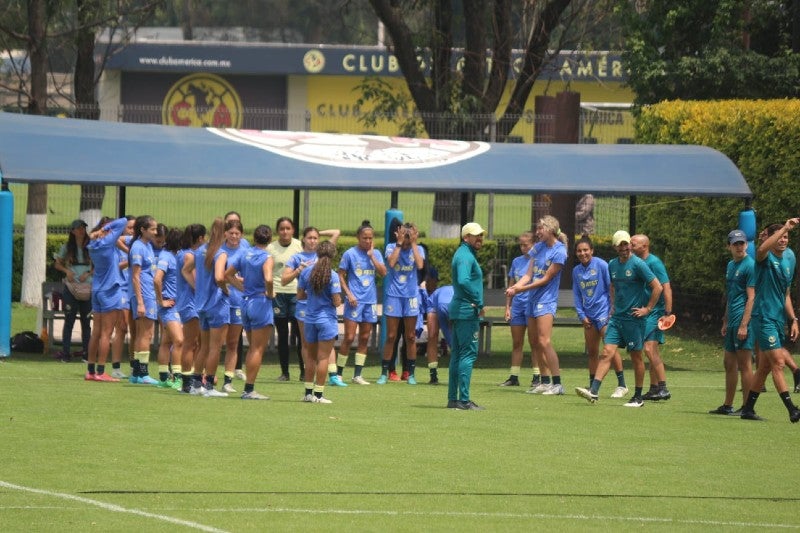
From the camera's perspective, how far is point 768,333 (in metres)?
13.4

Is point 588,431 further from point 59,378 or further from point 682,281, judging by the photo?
point 682,281

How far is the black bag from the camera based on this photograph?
62.4 feet

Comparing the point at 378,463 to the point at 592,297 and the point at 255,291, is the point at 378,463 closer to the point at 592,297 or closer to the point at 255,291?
the point at 255,291

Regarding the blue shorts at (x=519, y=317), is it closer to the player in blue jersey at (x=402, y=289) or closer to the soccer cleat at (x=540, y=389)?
the soccer cleat at (x=540, y=389)

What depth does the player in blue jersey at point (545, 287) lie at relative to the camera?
15461mm

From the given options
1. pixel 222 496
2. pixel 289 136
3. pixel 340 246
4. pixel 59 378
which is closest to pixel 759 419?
pixel 222 496

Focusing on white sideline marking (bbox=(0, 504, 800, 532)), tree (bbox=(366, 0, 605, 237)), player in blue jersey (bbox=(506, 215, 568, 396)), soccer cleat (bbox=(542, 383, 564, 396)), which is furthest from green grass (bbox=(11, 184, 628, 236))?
white sideline marking (bbox=(0, 504, 800, 532))

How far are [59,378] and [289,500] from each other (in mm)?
7592

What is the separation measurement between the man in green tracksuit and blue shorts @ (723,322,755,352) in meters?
2.52

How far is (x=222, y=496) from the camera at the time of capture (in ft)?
30.3

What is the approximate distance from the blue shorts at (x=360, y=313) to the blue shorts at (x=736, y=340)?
4595 millimetres

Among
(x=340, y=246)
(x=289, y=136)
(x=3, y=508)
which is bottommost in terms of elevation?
(x=3, y=508)

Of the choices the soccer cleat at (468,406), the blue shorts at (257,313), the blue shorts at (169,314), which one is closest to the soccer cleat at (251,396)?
the blue shorts at (257,313)

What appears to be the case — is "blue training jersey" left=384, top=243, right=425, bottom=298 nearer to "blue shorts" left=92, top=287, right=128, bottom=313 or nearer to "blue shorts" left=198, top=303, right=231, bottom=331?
"blue shorts" left=198, top=303, right=231, bottom=331
